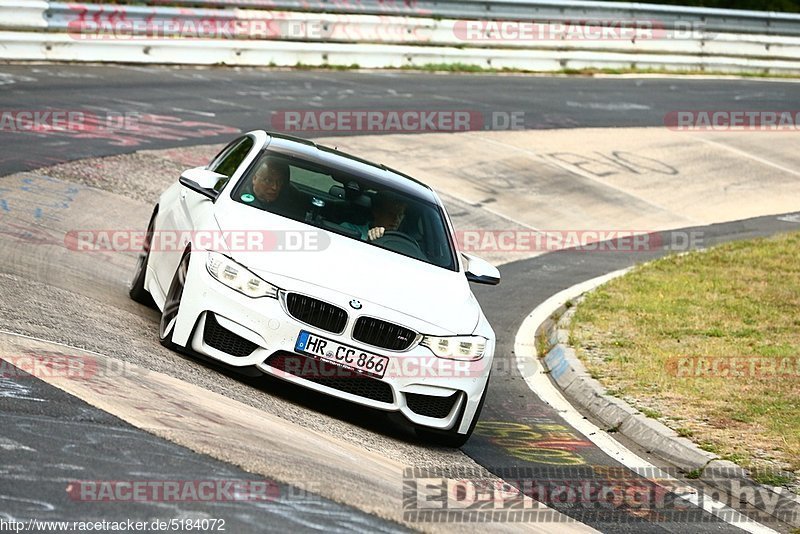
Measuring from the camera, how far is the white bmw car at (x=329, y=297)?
7676mm

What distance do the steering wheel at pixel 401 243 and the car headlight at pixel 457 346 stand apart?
1.03m

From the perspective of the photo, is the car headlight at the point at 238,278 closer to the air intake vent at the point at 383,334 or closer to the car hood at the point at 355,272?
the car hood at the point at 355,272

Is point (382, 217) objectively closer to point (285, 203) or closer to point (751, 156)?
point (285, 203)

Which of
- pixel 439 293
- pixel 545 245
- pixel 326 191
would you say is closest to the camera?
pixel 439 293

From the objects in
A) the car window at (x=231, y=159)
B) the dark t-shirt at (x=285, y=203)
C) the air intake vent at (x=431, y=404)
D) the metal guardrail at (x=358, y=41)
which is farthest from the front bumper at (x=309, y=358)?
the metal guardrail at (x=358, y=41)

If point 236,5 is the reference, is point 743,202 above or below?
below

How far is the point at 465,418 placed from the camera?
8.02 meters

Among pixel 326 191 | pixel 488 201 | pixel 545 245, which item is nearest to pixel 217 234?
pixel 326 191

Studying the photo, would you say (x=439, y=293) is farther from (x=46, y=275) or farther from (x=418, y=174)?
(x=418, y=174)

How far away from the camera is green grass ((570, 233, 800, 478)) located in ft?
29.0

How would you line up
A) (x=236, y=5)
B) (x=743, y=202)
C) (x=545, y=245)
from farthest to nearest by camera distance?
(x=236, y=5) < (x=743, y=202) < (x=545, y=245)

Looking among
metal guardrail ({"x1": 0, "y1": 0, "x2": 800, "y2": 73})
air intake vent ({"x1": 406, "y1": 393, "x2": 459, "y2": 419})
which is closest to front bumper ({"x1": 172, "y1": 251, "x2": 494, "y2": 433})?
air intake vent ({"x1": 406, "y1": 393, "x2": 459, "y2": 419})

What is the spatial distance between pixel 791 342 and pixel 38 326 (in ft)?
22.6

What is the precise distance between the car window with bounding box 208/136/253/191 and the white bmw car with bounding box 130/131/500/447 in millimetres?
265
